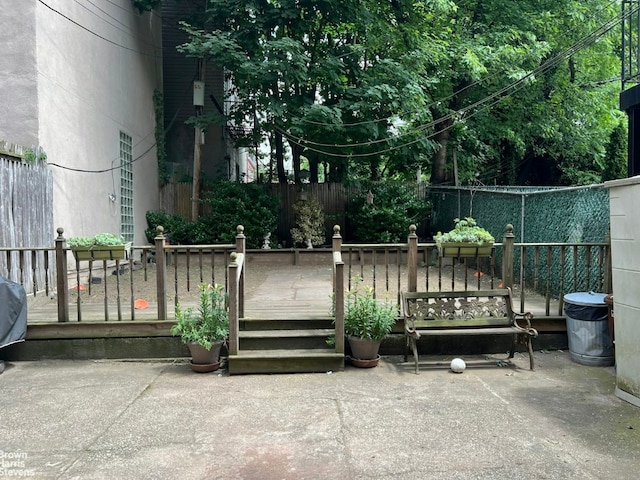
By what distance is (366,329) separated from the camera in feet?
16.5

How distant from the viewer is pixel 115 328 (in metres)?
5.43

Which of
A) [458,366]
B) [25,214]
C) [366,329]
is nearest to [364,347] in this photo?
[366,329]

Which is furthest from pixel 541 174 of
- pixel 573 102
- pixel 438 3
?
pixel 438 3

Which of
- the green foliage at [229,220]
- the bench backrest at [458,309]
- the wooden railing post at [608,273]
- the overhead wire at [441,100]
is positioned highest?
the overhead wire at [441,100]

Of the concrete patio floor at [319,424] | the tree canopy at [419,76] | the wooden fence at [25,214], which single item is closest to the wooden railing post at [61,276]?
the concrete patio floor at [319,424]

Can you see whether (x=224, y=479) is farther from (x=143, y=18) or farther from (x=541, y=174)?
(x=541, y=174)

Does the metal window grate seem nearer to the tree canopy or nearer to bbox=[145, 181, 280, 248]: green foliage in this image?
bbox=[145, 181, 280, 248]: green foliage

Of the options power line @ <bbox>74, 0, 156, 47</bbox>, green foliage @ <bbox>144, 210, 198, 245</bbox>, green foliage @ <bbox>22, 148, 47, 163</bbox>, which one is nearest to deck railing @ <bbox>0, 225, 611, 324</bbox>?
green foliage @ <bbox>22, 148, 47, 163</bbox>

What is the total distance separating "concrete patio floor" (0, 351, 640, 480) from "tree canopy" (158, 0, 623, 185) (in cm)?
737

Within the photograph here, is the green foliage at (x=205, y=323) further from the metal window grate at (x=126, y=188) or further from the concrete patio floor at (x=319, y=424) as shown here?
the metal window grate at (x=126, y=188)

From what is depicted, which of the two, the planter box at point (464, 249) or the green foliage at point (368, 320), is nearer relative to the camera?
the green foliage at point (368, 320)

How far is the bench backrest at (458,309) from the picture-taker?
523 centimetres

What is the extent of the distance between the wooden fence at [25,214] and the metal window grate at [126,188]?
3.25m

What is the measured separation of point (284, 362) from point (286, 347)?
0.34 metres
